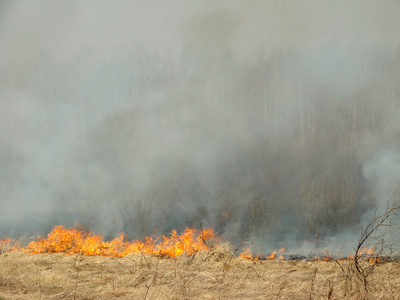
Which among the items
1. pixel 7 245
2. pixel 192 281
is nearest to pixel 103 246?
pixel 7 245

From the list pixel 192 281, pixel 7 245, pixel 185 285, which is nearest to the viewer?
pixel 185 285

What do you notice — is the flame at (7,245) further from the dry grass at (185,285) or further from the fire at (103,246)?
the dry grass at (185,285)

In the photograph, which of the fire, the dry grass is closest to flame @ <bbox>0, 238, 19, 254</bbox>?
the fire

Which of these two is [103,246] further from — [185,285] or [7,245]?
[185,285]

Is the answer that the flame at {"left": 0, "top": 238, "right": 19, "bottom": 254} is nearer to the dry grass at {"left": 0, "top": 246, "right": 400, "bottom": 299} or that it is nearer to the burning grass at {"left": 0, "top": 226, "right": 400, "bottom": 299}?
the burning grass at {"left": 0, "top": 226, "right": 400, "bottom": 299}

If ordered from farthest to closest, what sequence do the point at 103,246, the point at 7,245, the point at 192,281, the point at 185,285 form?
the point at 103,246 → the point at 7,245 → the point at 192,281 → the point at 185,285

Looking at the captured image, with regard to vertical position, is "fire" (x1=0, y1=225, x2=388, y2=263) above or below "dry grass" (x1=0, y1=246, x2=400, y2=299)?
below

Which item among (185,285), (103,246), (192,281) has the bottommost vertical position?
(103,246)

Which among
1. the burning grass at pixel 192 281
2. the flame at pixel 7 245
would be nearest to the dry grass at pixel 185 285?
the burning grass at pixel 192 281

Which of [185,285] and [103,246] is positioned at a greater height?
[185,285]

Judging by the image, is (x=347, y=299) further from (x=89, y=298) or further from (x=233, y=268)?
(x=233, y=268)

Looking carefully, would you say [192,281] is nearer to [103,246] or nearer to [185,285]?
[185,285]

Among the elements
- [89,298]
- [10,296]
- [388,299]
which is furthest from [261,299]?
[10,296]

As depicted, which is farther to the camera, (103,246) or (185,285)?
(103,246)
